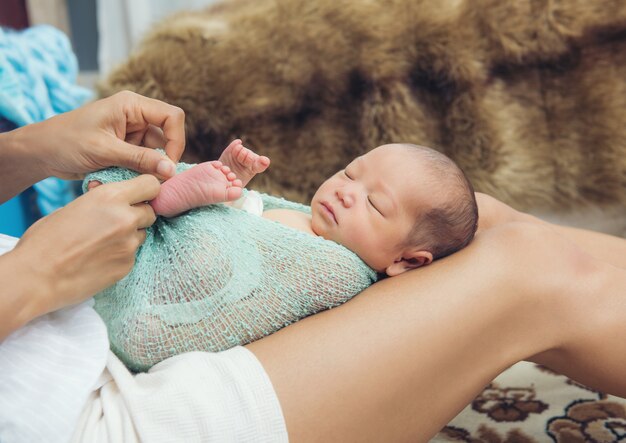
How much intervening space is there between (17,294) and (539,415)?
103 centimetres

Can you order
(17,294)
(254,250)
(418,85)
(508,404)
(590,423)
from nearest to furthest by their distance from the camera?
(17,294) → (254,250) → (590,423) → (508,404) → (418,85)

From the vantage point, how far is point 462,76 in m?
1.89

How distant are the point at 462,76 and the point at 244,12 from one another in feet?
2.45

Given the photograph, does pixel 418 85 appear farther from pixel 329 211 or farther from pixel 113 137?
pixel 113 137

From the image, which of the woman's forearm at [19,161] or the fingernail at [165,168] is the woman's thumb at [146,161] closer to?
the fingernail at [165,168]

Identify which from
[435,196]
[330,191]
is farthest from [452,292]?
[330,191]

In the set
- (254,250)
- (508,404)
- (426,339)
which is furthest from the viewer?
(508,404)

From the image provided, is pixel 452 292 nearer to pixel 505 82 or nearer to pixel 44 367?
pixel 44 367

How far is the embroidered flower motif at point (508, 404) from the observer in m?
1.26

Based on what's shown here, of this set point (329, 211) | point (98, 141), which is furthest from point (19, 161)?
point (329, 211)

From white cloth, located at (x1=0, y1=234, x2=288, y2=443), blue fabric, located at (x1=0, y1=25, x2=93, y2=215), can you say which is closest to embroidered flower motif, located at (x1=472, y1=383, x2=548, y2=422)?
white cloth, located at (x1=0, y1=234, x2=288, y2=443)

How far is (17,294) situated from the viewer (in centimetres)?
70

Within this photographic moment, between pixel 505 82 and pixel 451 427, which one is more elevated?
pixel 505 82

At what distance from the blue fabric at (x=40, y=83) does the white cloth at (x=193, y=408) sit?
3.67 ft
